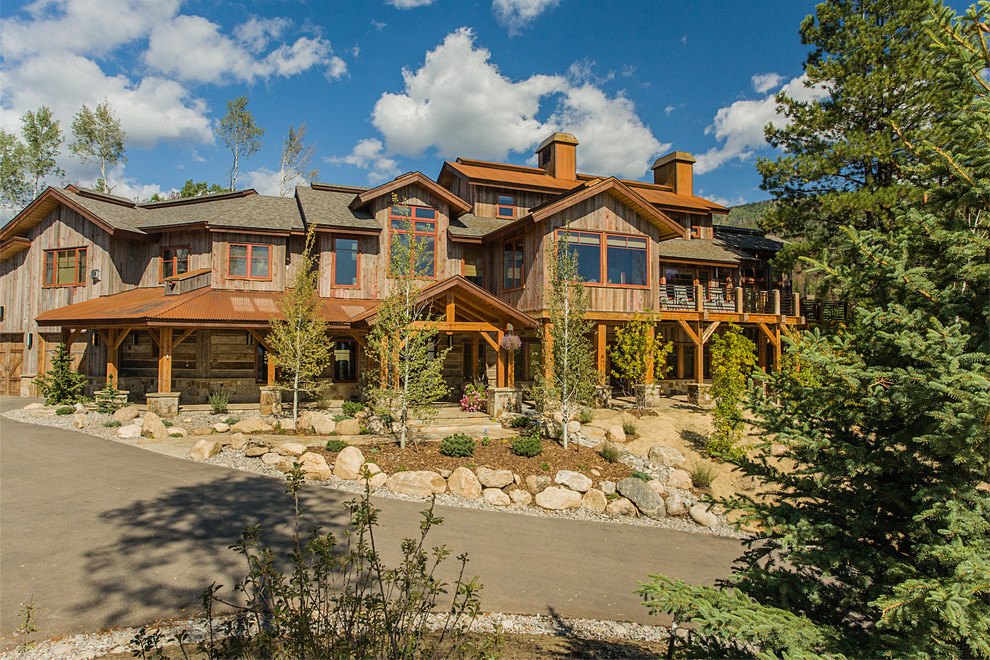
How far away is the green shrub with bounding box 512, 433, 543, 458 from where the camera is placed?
12789 mm

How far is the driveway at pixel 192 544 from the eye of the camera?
6.03 meters

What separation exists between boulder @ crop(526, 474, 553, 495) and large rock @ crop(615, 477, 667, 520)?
5.67 ft

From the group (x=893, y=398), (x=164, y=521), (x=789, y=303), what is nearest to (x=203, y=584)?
(x=164, y=521)

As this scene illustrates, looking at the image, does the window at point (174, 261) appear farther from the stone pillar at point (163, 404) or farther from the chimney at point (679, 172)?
the chimney at point (679, 172)

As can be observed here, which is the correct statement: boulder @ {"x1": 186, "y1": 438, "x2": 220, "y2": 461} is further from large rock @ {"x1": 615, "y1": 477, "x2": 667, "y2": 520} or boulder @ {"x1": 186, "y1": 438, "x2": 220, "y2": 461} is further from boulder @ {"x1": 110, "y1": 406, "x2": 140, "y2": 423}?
large rock @ {"x1": 615, "y1": 477, "x2": 667, "y2": 520}

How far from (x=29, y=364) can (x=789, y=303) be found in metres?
36.0

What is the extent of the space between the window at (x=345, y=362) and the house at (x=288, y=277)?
6 cm

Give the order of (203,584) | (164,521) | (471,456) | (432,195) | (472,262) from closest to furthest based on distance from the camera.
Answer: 1. (203,584)
2. (164,521)
3. (471,456)
4. (432,195)
5. (472,262)

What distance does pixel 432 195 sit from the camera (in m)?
21.5

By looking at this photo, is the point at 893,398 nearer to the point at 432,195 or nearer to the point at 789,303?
the point at 432,195

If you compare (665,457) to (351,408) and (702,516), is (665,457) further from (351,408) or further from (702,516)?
(351,408)

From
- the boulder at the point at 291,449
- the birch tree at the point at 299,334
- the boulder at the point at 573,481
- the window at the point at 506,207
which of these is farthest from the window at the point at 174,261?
the boulder at the point at 573,481

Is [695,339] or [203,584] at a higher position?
[695,339]

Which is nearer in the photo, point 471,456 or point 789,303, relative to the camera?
point 471,456
